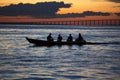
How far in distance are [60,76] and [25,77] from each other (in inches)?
77.7

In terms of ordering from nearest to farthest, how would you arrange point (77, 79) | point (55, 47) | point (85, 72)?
point (77, 79), point (85, 72), point (55, 47)

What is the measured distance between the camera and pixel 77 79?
66.8 feet

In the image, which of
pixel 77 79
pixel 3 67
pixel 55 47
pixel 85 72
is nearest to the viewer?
pixel 77 79

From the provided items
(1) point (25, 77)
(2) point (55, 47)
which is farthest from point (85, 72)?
(2) point (55, 47)

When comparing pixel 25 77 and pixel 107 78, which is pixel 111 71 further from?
pixel 25 77

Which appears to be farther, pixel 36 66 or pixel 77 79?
pixel 36 66

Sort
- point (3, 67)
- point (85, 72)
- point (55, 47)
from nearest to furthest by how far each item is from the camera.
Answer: point (85, 72), point (3, 67), point (55, 47)

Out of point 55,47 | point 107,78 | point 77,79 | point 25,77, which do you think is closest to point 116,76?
point 107,78

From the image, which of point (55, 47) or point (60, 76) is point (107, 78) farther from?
point (55, 47)

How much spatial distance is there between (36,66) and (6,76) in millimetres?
4796

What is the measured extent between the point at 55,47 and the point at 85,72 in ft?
67.4

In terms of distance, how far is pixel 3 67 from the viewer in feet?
82.3

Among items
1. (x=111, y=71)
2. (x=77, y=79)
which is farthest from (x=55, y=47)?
(x=77, y=79)

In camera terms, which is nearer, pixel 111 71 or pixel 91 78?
pixel 91 78
